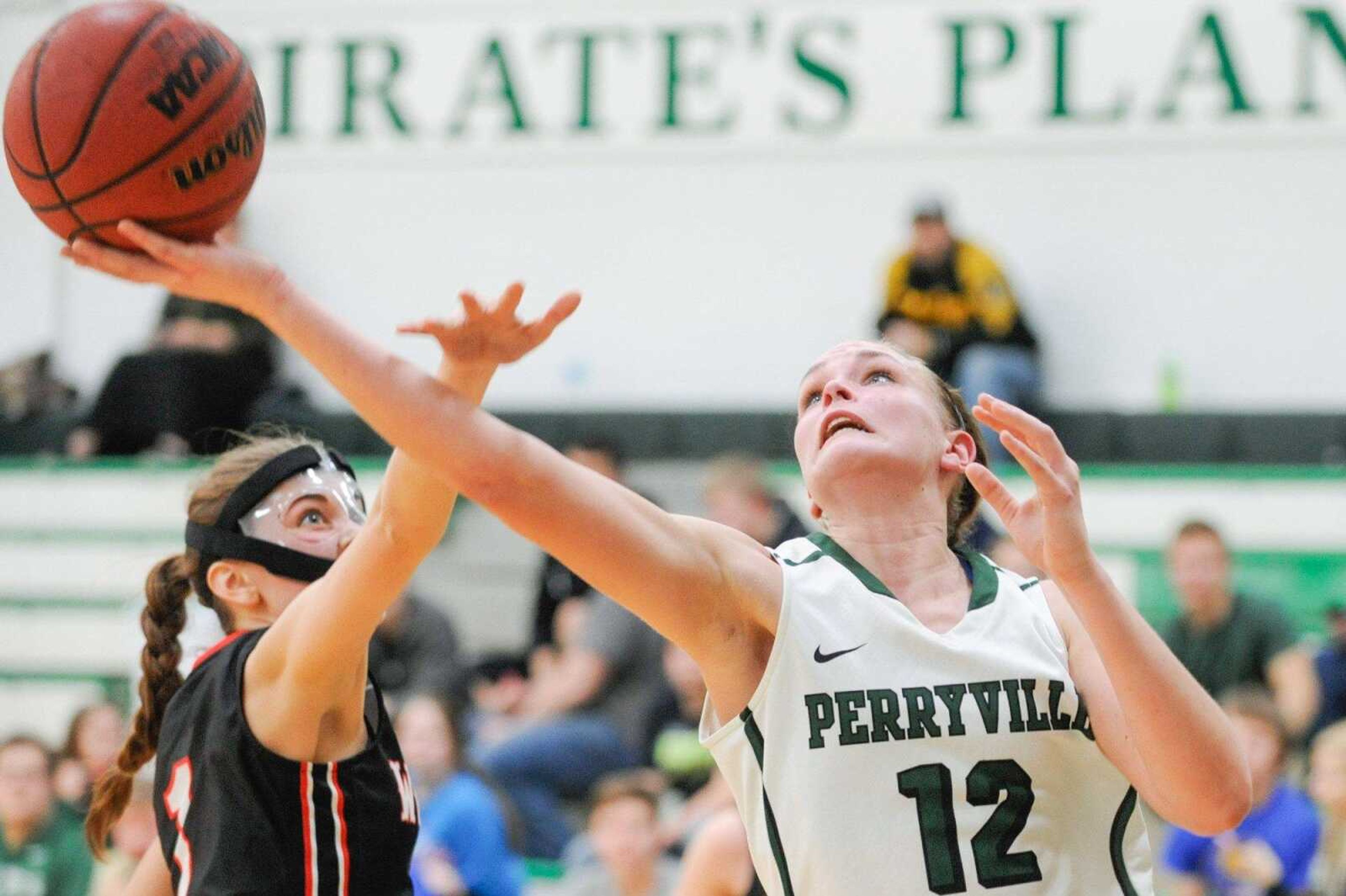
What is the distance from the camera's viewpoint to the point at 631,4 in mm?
12523

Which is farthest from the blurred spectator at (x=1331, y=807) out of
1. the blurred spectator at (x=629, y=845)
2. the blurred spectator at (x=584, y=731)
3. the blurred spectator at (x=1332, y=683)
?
the blurred spectator at (x=584, y=731)

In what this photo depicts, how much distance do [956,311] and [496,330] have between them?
8.32 m

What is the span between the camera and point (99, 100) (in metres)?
2.74

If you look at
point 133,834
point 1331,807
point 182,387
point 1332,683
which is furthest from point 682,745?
point 182,387

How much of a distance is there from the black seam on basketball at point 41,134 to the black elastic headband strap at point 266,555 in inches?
30.3

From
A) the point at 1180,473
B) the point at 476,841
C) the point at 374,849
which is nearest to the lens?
the point at 374,849

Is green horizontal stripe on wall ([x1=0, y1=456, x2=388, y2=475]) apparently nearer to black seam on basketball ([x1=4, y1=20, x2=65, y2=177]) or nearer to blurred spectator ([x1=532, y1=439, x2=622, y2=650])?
blurred spectator ([x1=532, y1=439, x2=622, y2=650])

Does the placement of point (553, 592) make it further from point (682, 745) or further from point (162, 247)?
point (162, 247)

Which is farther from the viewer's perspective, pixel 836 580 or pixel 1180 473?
pixel 1180 473

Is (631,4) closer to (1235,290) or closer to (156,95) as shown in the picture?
(1235,290)

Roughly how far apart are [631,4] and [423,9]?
1559mm

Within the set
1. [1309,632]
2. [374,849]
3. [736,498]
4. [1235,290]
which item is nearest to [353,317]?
[736,498]

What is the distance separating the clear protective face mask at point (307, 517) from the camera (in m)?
3.43

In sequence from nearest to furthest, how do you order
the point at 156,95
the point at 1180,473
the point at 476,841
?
1. the point at 156,95
2. the point at 476,841
3. the point at 1180,473
